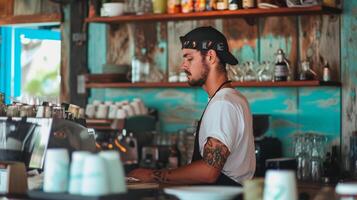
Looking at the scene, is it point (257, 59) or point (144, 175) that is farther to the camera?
point (257, 59)

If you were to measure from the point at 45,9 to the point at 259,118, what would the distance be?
2414 millimetres

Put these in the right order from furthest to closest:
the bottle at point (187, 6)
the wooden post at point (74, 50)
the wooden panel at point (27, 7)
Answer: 1. the wooden panel at point (27, 7)
2. the wooden post at point (74, 50)
3. the bottle at point (187, 6)

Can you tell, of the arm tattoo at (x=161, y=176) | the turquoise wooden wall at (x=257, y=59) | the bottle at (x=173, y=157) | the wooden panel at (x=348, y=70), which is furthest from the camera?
the bottle at (x=173, y=157)

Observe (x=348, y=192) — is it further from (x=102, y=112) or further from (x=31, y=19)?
(x=31, y=19)

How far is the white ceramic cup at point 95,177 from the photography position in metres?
2.71

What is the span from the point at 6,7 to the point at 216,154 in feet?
13.7

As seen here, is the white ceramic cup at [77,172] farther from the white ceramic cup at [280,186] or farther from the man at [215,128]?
the man at [215,128]

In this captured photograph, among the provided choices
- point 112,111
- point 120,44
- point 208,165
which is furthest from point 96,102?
point 208,165

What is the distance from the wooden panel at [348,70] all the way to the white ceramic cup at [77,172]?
138 inches

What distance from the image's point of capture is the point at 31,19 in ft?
24.0

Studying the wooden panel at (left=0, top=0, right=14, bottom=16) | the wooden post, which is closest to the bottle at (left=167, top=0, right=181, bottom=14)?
the wooden post

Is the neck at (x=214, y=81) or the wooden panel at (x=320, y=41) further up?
the wooden panel at (x=320, y=41)

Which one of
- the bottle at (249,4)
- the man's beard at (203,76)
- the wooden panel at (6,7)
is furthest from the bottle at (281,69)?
the wooden panel at (6,7)

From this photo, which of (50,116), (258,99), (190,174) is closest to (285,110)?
(258,99)
